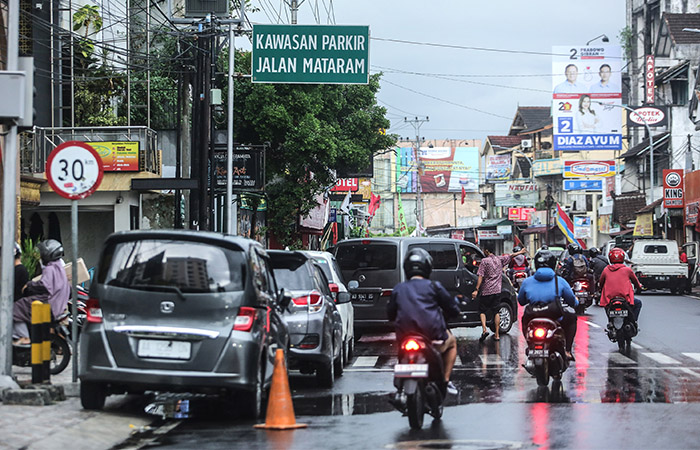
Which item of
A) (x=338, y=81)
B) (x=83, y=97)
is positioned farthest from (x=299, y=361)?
(x=83, y=97)

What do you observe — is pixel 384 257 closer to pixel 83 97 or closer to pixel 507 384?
pixel 507 384

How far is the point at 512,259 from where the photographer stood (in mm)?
30219

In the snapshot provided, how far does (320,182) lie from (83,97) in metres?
10.4

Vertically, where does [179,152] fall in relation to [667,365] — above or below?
above

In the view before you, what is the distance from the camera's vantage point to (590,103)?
61.3 meters

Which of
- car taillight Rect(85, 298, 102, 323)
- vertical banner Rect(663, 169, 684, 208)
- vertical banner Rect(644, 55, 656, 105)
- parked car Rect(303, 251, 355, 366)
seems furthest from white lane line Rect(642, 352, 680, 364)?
vertical banner Rect(644, 55, 656, 105)

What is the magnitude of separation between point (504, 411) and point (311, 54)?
11474 millimetres

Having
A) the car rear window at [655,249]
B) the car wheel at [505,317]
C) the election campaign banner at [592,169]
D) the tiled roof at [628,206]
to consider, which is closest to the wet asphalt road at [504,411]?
the car wheel at [505,317]

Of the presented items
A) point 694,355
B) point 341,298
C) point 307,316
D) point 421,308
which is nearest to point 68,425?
point 421,308

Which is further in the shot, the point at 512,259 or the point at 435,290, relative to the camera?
the point at 512,259

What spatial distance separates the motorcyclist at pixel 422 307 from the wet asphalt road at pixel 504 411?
821mm

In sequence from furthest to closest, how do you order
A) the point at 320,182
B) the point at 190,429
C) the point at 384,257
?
the point at 320,182 < the point at 384,257 < the point at 190,429

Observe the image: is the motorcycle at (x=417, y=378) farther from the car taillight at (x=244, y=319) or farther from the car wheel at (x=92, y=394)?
the car wheel at (x=92, y=394)

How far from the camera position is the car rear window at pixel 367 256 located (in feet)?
64.7
